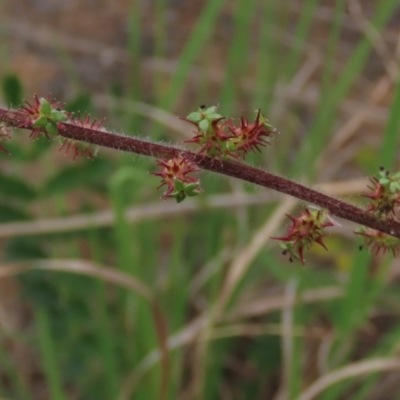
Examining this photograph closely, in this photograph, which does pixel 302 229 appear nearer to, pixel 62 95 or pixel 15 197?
pixel 15 197

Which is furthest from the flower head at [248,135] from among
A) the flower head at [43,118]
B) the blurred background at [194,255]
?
the blurred background at [194,255]

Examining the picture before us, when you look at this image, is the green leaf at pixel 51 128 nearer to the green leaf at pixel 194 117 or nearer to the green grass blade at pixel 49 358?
the green leaf at pixel 194 117

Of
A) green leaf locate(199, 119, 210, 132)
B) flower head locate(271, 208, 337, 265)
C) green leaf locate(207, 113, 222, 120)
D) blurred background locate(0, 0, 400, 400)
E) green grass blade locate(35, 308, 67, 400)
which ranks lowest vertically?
flower head locate(271, 208, 337, 265)

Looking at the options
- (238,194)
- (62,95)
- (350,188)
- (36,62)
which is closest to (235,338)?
(238,194)

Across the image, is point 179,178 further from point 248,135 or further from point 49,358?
point 49,358

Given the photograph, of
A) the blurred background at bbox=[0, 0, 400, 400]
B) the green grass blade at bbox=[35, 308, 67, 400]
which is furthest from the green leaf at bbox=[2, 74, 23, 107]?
the green grass blade at bbox=[35, 308, 67, 400]

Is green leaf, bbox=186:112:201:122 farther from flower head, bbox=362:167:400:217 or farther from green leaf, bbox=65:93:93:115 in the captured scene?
green leaf, bbox=65:93:93:115
